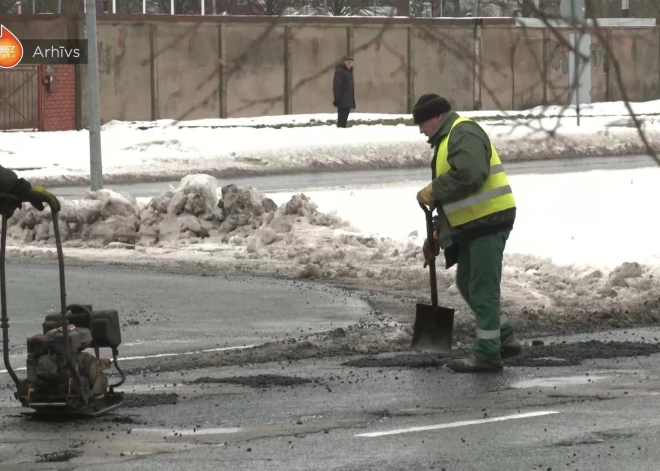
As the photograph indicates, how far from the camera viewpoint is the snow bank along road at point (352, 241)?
1416 centimetres

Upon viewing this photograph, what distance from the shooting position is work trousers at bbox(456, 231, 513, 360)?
33.3 feet

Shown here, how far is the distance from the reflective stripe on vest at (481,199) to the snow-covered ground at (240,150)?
19.3 meters

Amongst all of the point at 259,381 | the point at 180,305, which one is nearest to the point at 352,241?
the point at 180,305

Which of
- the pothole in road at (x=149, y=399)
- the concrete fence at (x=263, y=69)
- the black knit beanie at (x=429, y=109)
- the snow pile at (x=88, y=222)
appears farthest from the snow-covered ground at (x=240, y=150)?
the pothole in road at (x=149, y=399)

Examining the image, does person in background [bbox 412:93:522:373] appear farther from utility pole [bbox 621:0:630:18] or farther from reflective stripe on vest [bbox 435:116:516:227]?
utility pole [bbox 621:0:630:18]

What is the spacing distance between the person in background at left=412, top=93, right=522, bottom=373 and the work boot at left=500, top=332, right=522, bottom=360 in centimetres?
35

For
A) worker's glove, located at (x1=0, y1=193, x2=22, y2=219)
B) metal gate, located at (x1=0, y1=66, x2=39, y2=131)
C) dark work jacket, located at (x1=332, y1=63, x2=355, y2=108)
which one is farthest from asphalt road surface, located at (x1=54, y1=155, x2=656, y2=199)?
worker's glove, located at (x1=0, y1=193, x2=22, y2=219)

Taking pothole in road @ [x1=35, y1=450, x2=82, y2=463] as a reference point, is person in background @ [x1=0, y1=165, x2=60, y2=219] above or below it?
above

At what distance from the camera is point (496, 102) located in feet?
17.4

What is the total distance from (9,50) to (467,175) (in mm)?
29808

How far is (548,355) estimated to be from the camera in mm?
10727

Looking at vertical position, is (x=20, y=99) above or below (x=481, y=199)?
above

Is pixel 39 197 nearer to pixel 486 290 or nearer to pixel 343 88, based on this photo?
pixel 486 290

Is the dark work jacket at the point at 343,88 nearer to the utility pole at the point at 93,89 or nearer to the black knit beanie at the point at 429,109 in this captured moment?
the utility pole at the point at 93,89
